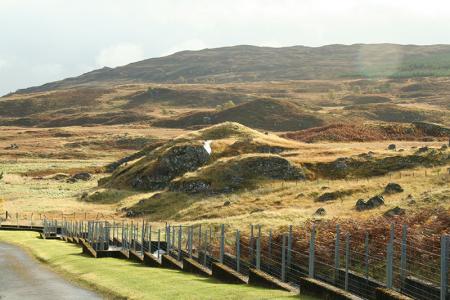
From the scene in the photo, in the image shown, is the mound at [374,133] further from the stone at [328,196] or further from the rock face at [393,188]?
the rock face at [393,188]

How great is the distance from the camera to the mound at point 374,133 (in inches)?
5733

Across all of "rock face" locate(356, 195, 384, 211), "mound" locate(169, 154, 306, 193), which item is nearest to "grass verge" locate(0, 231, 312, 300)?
"rock face" locate(356, 195, 384, 211)

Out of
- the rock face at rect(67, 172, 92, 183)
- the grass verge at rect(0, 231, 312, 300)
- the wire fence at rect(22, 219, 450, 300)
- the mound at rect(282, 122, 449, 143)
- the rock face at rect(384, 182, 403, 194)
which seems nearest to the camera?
the wire fence at rect(22, 219, 450, 300)

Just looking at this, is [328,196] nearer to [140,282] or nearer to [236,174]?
[236,174]

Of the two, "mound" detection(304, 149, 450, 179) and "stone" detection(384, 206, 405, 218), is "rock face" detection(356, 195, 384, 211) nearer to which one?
"stone" detection(384, 206, 405, 218)

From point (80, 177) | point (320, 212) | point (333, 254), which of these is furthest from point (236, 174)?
point (80, 177)

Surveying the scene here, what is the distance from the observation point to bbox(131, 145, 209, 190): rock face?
10944 cm

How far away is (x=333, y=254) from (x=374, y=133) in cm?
11031

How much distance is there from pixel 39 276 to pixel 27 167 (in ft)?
488

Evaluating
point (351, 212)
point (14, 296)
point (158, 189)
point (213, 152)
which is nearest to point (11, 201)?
point (158, 189)

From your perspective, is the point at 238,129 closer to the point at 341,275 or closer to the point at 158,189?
the point at 158,189

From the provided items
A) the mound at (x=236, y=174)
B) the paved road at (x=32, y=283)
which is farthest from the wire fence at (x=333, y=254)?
the mound at (x=236, y=174)

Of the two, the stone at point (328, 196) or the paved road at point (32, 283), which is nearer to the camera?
the paved road at point (32, 283)

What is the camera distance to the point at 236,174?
326 feet
